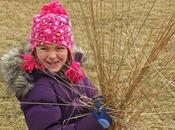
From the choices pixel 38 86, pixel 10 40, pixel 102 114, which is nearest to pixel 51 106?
pixel 38 86

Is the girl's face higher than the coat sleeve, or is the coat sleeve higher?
the girl's face

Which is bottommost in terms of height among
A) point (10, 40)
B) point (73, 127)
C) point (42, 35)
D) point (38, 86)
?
point (10, 40)

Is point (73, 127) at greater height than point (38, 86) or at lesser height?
lesser

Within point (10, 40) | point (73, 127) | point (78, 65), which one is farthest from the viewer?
point (10, 40)

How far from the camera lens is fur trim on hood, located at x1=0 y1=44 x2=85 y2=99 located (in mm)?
2174

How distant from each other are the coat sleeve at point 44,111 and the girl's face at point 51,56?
3.3 inches

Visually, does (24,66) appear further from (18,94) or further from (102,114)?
(102,114)

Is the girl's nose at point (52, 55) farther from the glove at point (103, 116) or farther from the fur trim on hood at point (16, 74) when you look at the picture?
the glove at point (103, 116)

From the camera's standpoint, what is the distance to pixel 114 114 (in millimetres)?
2008

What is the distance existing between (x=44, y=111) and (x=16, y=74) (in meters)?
0.22

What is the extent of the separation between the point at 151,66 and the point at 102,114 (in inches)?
9.9

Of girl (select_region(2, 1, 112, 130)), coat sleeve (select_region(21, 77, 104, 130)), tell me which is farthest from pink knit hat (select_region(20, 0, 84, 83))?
coat sleeve (select_region(21, 77, 104, 130))

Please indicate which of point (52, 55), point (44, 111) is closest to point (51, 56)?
point (52, 55)

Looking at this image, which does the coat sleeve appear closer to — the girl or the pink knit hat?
the girl
